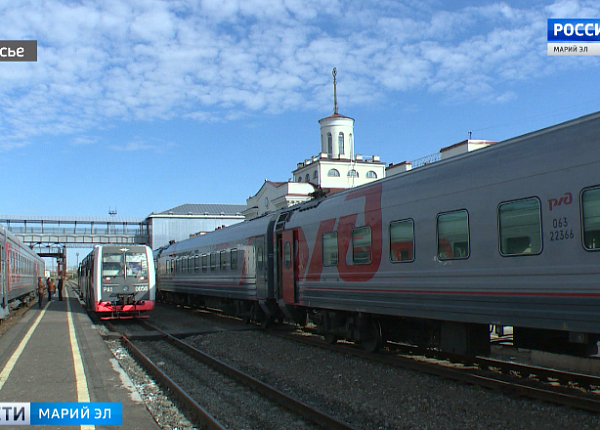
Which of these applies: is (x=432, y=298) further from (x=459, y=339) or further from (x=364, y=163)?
(x=364, y=163)

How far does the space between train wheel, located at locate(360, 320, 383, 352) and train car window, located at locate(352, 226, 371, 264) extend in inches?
50.2

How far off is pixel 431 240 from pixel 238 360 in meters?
4.57

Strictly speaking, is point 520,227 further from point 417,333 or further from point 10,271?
point 10,271

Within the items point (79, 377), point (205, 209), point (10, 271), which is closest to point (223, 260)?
point (10, 271)

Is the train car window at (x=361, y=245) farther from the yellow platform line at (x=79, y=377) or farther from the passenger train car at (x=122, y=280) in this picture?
the passenger train car at (x=122, y=280)

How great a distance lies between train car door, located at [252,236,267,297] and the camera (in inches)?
595

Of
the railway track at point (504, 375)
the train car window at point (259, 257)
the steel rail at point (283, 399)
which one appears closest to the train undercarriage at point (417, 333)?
the railway track at point (504, 375)

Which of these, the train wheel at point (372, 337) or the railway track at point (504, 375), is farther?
the train wheel at point (372, 337)

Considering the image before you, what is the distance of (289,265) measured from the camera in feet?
44.4

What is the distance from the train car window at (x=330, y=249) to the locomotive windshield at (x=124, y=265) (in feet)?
32.1

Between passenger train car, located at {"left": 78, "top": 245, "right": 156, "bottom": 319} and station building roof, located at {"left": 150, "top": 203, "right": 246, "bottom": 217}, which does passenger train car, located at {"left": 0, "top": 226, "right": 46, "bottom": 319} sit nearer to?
passenger train car, located at {"left": 78, "top": 245, "right": 156, "bottom": 319}

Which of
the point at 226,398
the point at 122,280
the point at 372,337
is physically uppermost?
the point at 122,280

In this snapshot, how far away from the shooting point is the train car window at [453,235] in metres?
7.92

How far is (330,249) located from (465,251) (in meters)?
3.99
